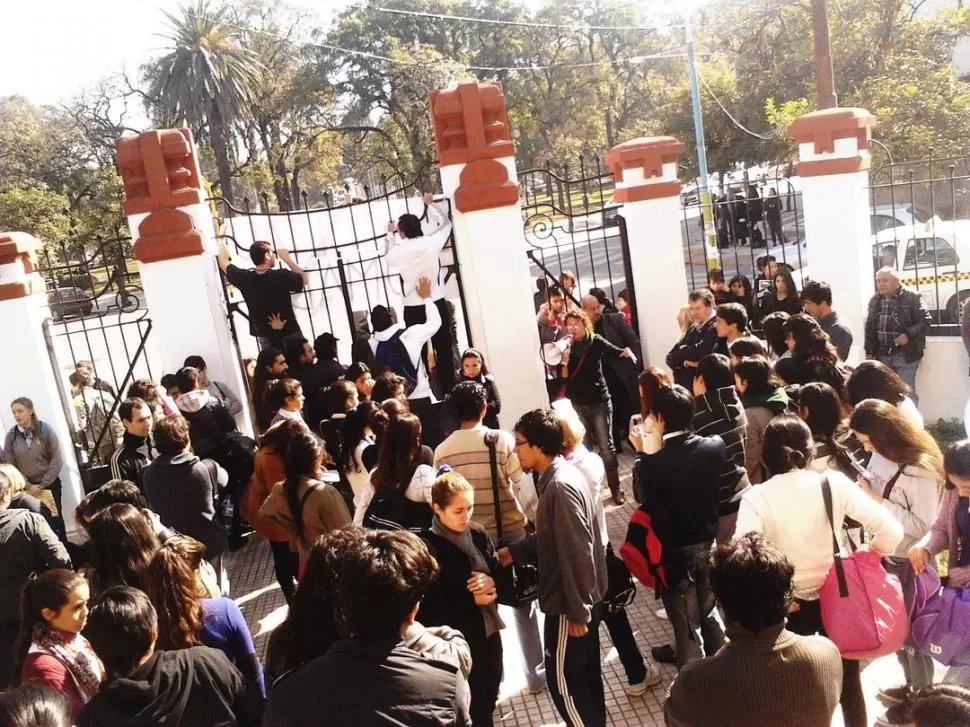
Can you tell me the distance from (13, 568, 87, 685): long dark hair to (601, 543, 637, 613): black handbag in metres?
2.13

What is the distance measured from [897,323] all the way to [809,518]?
4.22m

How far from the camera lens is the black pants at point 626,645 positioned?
396 cm

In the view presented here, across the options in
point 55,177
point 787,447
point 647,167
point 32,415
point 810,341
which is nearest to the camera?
point 787,447

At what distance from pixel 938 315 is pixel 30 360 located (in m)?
7.32

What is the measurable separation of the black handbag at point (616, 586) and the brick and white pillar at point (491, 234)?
3715mm

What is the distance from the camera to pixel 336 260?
25.0 feet

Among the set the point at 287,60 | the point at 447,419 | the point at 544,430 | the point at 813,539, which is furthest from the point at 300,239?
the point at 287,60

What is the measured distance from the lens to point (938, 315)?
7199 mm

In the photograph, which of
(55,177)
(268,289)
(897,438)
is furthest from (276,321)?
(55,177)

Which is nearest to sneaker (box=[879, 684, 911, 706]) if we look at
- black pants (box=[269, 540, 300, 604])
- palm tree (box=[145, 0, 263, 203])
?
black pants (box=[269, 540, 300, 604])

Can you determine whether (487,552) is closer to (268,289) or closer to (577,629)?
(577,629)

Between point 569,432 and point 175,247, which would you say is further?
point 175,247

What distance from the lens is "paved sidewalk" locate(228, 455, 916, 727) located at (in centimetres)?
406

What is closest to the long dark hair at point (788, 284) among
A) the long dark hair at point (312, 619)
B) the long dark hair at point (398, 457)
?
the long dark hair at point (398, 457)
